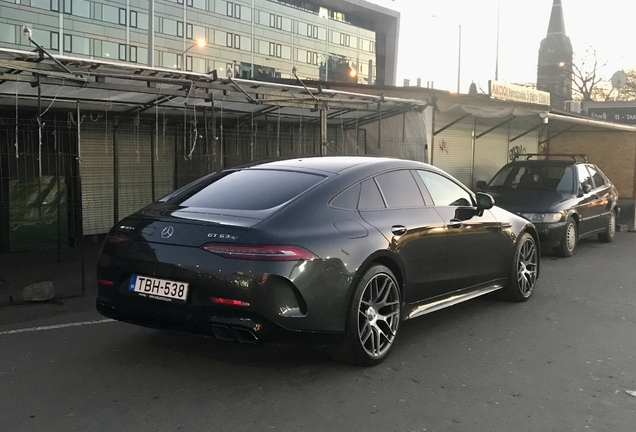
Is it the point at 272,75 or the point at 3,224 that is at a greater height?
the point at 272,75

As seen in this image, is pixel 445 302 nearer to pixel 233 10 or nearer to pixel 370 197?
pixel 370 197

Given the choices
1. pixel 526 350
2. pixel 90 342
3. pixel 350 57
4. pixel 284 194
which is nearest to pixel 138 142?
pixel 90 342

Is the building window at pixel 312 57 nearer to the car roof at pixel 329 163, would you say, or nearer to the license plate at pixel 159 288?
the car roof at pixel 329 163

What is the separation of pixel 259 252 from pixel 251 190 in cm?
91

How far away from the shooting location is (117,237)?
4871mm

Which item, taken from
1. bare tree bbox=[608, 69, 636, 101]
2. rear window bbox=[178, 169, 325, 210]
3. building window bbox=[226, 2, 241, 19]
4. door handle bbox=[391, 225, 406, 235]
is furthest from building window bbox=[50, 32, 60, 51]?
bare tree bbox=[608, 69, 636, 101]

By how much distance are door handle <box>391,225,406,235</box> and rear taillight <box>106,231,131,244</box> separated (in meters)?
1.97

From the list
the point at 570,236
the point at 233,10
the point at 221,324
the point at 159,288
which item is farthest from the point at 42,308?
the point at 233,10

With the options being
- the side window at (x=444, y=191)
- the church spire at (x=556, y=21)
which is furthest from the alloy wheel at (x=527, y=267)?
the church spire at (x=556, y=21)

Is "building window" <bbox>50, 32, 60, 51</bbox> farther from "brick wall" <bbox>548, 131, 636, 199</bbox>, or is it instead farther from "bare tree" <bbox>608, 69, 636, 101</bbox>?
"bare tree" <bbox>608, 69, 636, 101</bbox>

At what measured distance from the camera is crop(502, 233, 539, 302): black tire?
7.05m

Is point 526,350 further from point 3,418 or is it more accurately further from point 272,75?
point 272,75

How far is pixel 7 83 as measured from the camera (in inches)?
311

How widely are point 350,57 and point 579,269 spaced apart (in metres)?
25.0
